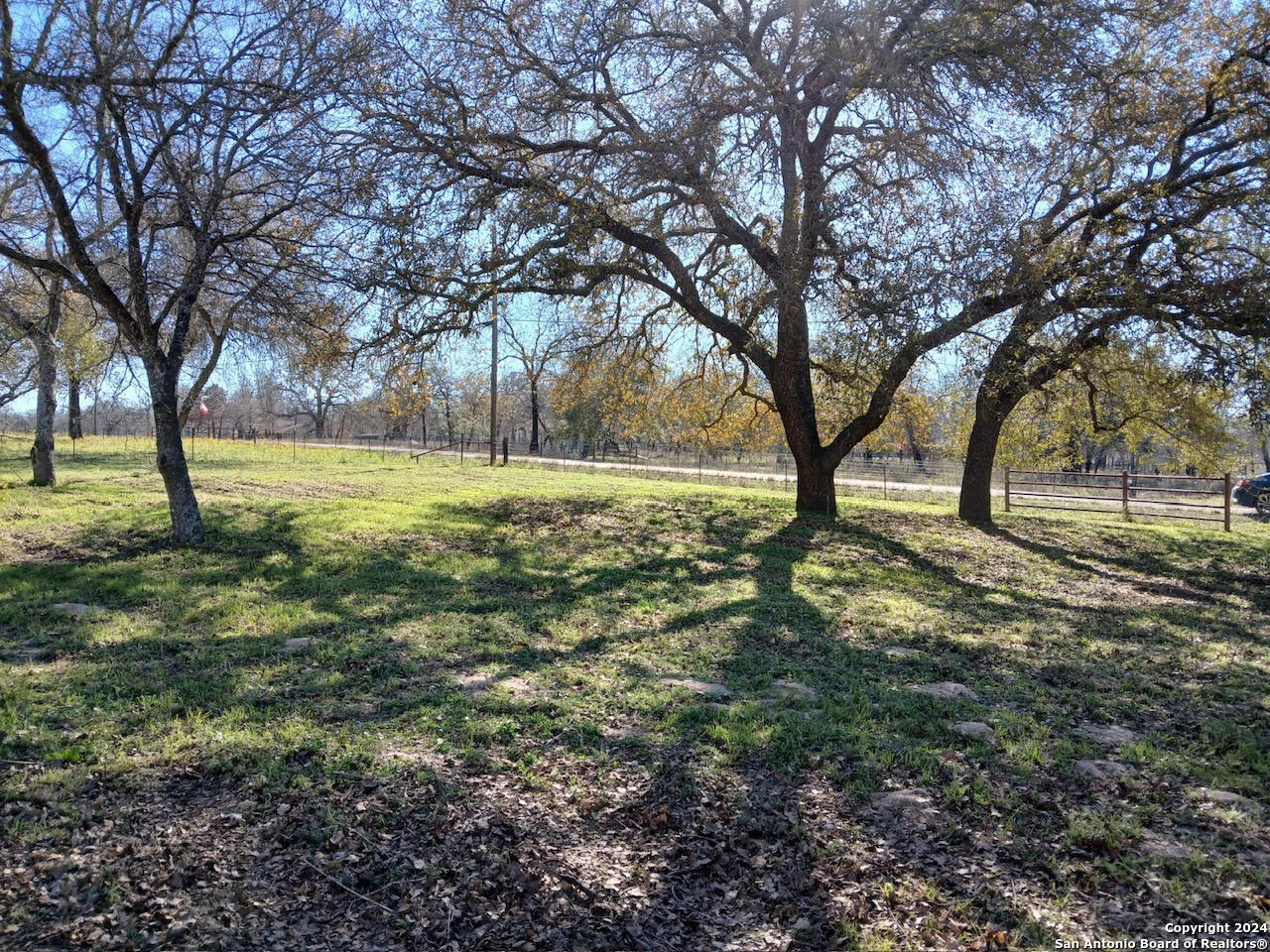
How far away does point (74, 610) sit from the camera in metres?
6.33

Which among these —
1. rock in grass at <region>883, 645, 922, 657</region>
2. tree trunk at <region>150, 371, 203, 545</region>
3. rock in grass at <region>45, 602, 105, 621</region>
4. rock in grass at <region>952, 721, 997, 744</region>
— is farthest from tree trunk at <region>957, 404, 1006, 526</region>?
rock in grass at <region>45, 602, 105, 621</region>

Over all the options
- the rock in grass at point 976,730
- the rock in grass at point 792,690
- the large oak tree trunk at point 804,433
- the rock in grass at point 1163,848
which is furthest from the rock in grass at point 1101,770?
the large oak tree trunk at point 804,433

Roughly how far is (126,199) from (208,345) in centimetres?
961

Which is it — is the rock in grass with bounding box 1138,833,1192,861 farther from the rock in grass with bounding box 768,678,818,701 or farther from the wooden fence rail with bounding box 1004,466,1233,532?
the wooden fence rail with bounding box 1004,466,1233,532

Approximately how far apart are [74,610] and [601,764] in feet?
17.1

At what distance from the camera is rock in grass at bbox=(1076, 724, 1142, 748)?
4.25 meters

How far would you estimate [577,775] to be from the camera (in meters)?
3.65

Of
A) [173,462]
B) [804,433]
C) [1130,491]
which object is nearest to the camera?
[173,462]

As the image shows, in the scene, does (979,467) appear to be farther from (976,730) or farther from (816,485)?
(976,730)

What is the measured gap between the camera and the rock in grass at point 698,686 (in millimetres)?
4836

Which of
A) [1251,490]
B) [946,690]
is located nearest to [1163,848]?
[946,690]

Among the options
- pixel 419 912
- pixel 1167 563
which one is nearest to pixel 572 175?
pixel 419 912

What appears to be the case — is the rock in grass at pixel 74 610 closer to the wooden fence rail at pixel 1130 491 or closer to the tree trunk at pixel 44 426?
the tree trunk at pixel 44 426

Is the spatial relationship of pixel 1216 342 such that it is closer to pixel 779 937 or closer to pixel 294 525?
pixel 779 937
